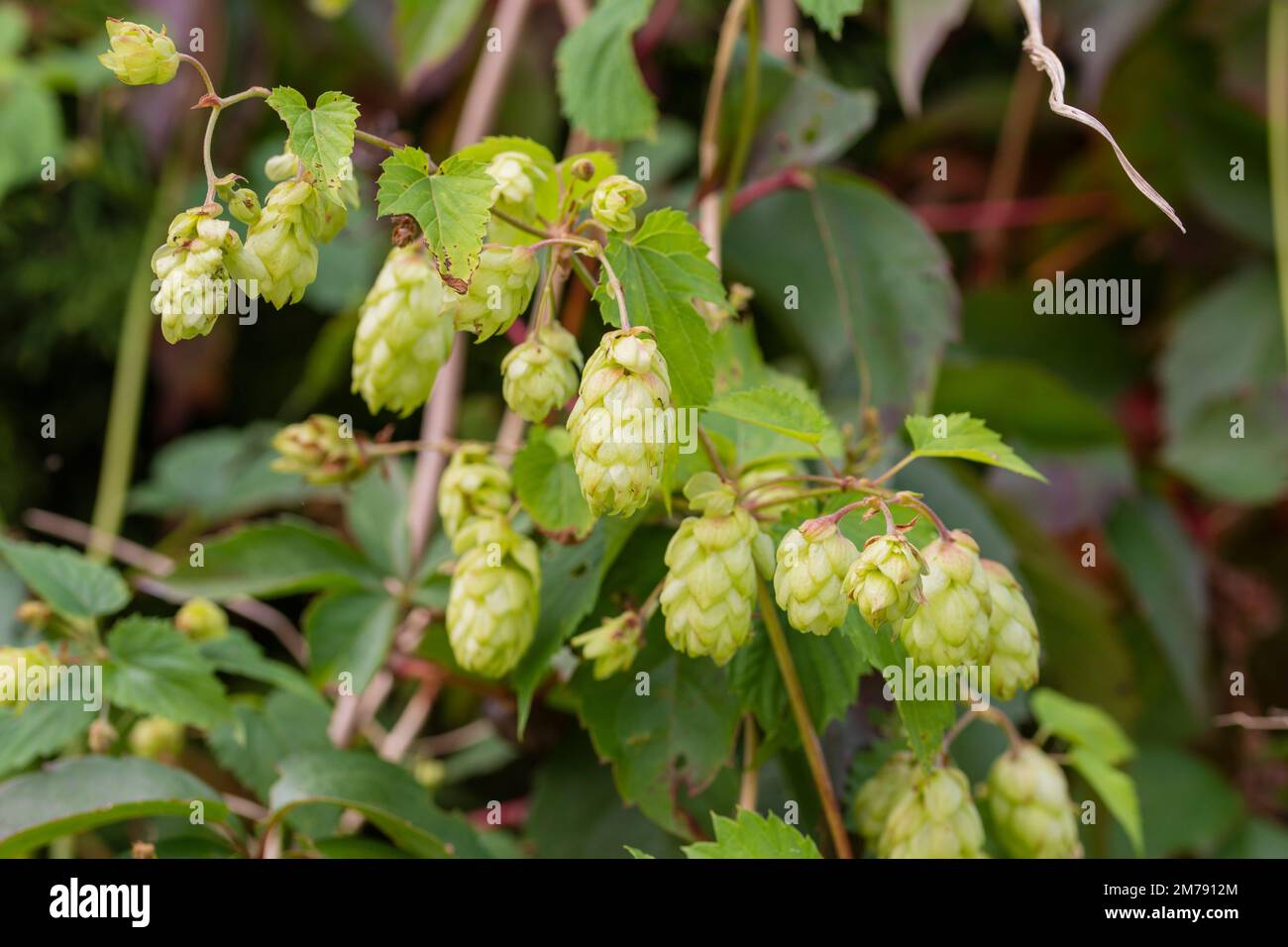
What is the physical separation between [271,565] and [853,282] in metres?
0.42

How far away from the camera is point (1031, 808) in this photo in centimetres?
57

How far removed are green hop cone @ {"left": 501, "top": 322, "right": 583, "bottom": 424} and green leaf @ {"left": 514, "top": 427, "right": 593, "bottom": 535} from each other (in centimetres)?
6

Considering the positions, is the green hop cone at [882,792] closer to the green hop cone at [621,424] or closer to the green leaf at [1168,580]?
the green hop cone at [621,424]

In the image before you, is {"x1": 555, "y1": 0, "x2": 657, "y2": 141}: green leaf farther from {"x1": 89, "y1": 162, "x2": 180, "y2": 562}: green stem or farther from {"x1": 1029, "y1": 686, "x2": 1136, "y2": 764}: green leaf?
{"x1": 89, "y1": 162, "x2": 180, "y2": 562}: green stem

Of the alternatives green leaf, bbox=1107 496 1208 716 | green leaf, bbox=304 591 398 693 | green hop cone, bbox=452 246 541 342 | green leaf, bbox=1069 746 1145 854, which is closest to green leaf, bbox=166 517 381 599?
green leaf, bbox=304 591 398 693

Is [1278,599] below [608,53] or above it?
below

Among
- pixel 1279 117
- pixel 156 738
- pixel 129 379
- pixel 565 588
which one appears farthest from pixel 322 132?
pixel 1279 117

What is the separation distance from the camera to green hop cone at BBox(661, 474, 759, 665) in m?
0.45

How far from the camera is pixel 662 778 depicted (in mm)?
562

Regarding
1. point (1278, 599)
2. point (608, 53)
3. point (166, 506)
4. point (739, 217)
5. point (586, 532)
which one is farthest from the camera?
point (1278, 599)

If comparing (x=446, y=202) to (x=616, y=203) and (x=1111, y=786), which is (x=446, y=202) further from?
(x=1111, y=786)

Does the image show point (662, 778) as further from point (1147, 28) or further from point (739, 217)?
point (1147, 28)
